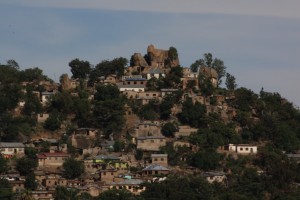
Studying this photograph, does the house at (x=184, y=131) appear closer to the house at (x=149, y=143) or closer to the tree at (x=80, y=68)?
the house at (x=149, y=143)

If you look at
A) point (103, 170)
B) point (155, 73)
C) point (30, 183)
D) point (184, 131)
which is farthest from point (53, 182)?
point (155, 73)

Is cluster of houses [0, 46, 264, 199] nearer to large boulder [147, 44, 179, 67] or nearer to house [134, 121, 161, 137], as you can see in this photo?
house [134, 121, 161, 137]

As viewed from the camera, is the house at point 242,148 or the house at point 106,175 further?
the house at point 242,148

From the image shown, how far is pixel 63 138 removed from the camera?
58.5m

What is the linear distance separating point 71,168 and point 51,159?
1900 millimetres

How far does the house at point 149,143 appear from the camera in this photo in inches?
2296

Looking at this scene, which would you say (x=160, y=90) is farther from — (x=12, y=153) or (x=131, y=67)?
(x=12, y=153)

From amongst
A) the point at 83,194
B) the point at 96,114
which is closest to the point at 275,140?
the point at 96,114

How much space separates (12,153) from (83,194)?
7.55m

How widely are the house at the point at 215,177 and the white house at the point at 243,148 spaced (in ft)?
12.1

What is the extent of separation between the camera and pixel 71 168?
54125 millimetres

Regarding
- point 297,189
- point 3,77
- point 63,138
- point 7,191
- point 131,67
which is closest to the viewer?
point 7,191

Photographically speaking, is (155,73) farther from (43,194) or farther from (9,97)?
(43,194)

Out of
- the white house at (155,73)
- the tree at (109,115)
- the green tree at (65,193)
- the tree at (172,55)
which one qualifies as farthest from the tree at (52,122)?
the tree at (172,55)
